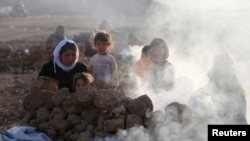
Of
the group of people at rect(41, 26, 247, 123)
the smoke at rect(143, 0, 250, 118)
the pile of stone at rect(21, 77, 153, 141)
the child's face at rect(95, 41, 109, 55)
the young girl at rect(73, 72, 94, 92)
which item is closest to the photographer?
the pile of stone at rect(21, 77, 153, 141)

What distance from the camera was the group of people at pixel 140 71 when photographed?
15.3 ft

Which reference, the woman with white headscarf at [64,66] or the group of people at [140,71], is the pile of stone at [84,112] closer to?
the group of people at [140,71]

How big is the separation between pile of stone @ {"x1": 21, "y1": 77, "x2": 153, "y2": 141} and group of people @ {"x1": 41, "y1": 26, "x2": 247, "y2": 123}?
1.09 ft

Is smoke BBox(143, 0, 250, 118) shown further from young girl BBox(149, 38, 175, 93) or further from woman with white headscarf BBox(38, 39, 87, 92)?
woman with white headscarf BBox(38, 39, 87, 92)

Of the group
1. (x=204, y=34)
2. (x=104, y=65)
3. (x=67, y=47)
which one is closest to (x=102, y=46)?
(x=104, y=65)

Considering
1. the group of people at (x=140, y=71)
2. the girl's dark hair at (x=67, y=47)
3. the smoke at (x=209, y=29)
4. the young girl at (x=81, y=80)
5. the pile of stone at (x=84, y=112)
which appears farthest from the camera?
the smoke at (x=209, y=29)

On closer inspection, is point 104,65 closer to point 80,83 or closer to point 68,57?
point 68,57

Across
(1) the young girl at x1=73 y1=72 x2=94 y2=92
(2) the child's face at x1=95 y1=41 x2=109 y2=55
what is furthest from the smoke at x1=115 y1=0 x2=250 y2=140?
(1) the young girl at x1=73 y1=72 x2=94 y2=92

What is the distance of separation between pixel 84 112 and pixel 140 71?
155cm

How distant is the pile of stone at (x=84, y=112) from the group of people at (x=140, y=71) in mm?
334

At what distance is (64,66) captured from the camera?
5.14 m

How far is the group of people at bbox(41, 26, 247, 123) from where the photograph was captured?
4.65 meters

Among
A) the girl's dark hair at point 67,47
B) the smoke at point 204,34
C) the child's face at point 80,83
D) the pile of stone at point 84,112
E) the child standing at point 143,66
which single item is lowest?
Result: the pile of stone at point 84,112

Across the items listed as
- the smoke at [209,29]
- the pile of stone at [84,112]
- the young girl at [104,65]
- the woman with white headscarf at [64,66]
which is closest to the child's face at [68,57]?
the woman with white headscarf at [64,66]
